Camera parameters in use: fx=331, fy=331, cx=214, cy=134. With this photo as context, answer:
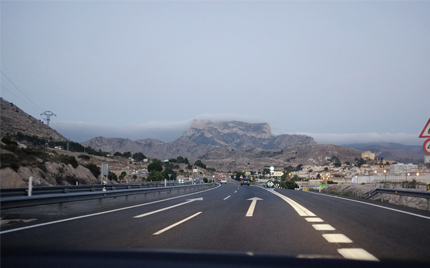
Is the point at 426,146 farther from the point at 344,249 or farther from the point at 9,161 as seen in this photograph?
the point at 9,161

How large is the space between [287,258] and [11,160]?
37.1 metres

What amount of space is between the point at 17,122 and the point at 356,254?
340ft

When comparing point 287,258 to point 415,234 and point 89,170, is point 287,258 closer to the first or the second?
point 415,234

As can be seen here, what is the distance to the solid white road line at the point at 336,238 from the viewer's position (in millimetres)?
7078

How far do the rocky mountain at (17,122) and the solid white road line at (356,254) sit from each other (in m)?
87.5

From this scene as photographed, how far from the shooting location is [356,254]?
19.4ft

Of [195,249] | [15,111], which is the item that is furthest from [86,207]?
[15,111]

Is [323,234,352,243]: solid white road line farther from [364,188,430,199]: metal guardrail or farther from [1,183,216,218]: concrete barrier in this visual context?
[1,183,216,218]: concrete barrier

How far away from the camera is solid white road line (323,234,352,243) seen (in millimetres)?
7078

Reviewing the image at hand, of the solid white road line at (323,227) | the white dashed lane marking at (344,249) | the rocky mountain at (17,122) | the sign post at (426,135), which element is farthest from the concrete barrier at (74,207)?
the rocky mountain at (17,122)

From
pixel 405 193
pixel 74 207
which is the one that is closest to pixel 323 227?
pixel 405 193

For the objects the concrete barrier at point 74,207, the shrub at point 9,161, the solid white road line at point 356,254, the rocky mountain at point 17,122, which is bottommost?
the concrete barrier at point 74,207

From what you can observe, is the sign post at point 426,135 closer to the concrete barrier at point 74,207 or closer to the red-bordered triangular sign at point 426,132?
the red-bordered triangular sign at point 426,132

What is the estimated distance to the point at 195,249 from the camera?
631 cm
